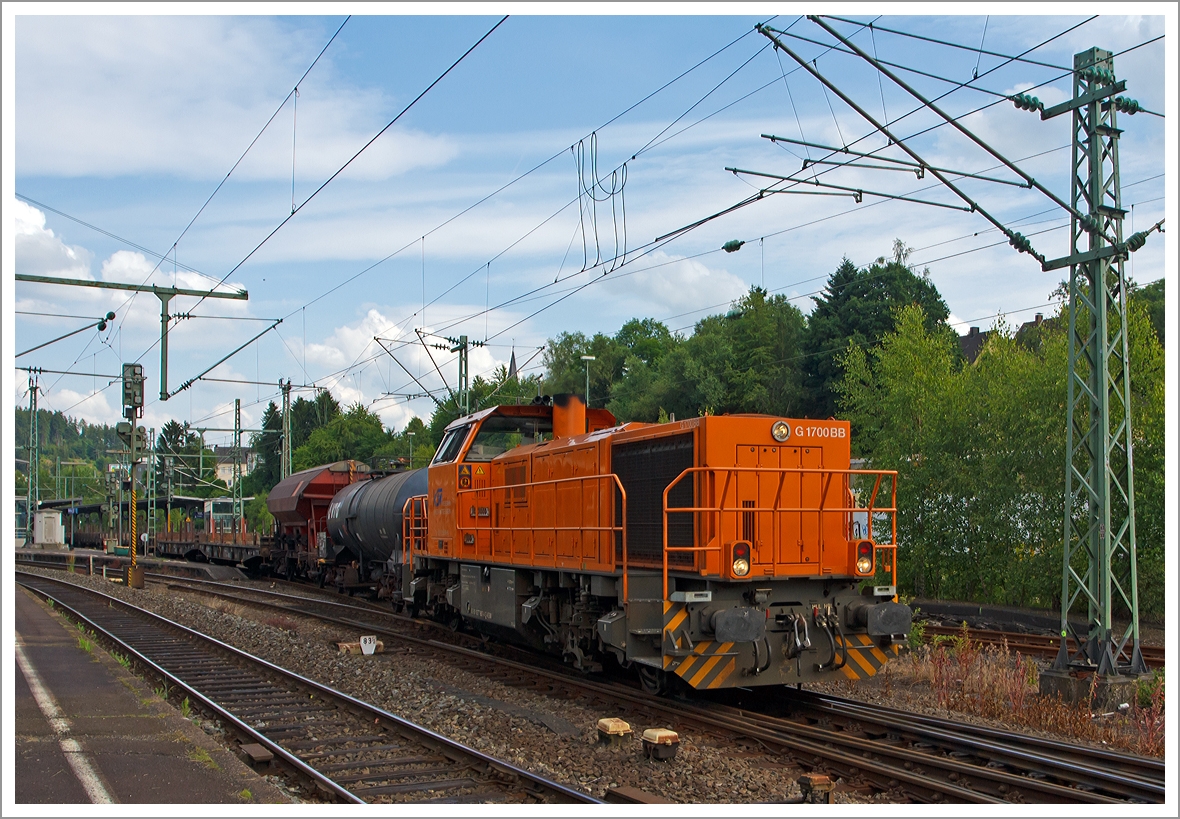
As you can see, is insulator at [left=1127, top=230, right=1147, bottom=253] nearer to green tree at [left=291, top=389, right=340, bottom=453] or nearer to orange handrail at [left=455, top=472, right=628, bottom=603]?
orange handrail at [left=455, top=472, right=628, bottom=603]

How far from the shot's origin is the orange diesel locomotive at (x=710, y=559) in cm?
896

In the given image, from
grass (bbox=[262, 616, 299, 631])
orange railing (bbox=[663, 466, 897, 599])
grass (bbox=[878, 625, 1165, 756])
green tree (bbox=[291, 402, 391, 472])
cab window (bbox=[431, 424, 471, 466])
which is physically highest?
green tree (bbox=[291, 402, 391, 472])

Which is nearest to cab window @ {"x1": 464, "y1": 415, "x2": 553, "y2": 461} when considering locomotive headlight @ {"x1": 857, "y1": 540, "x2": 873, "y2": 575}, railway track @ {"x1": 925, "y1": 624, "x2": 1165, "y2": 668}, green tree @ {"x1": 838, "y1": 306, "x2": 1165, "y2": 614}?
locomotive headlight @ {"x1": 857, "y1": 540, "x2": 873, "y2": 575}

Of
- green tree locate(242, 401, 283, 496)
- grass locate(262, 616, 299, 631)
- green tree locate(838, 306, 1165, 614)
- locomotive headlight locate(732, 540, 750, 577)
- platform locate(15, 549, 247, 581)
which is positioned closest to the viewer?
locomotive headlight locate(732, 540, 750, 577)

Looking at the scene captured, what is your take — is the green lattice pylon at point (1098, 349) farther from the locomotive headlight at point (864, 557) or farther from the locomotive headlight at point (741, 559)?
the locomotive headlight at point (741, 559)

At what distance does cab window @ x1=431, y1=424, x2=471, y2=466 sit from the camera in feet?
46.9

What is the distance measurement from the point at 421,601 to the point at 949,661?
881cm

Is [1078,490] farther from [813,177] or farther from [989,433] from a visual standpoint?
[813,177]

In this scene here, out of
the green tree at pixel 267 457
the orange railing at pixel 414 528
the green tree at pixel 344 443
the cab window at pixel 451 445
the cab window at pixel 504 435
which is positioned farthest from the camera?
the green tree at pixel 267 457

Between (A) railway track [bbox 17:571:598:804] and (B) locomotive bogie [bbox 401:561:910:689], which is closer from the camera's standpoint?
(A) railway track [bbox 17:571:598:804]

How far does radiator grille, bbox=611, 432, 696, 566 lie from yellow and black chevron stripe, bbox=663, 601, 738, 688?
2.43ft

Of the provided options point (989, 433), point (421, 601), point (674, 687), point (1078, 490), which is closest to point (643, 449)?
point (674, 687)

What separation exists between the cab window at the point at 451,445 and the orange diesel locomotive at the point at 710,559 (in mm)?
2551

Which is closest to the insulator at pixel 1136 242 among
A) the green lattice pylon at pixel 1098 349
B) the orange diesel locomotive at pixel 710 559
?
the green lattice pylon at pixel 1098 349
